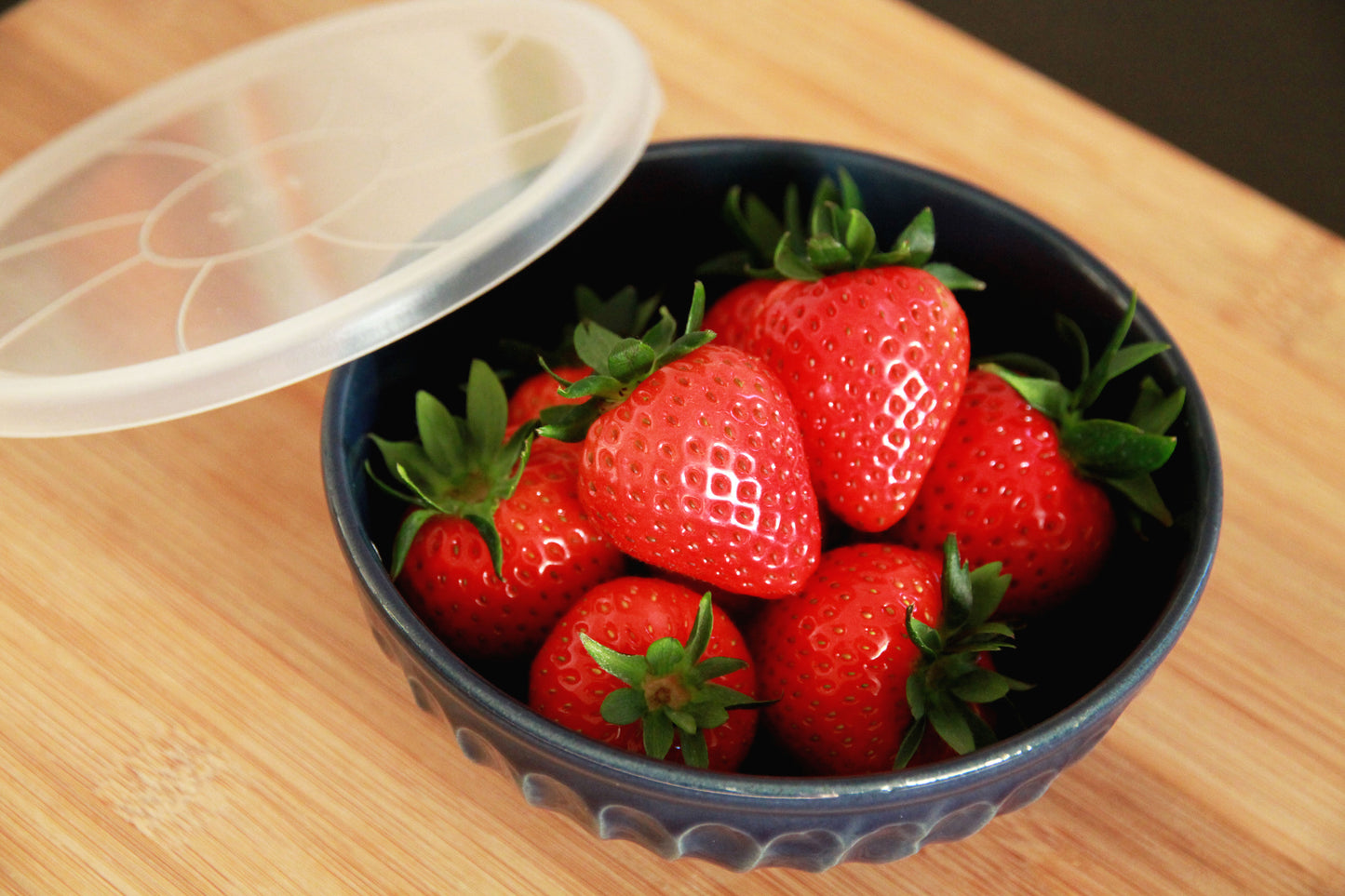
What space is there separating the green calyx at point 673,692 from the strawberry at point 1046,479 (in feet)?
0.52

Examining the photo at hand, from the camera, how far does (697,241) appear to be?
0.68 m

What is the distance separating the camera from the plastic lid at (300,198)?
512 millimetres

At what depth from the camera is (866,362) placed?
546 millimetres

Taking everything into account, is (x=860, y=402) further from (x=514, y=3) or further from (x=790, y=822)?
(x=514, y=3)

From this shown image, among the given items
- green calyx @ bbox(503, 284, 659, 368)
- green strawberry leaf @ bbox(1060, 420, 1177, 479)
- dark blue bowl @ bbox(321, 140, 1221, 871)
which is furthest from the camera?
green calyx @ bbox(503, 284, 659, 368)

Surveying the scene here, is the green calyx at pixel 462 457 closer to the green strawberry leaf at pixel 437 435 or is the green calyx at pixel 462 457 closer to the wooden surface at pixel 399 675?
the green strawberry leaf at pixel 437 435

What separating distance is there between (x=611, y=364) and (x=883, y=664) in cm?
17

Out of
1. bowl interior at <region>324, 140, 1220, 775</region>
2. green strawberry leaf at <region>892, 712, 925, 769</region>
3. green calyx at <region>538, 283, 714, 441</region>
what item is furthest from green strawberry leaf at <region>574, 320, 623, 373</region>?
green strawberry leaf at <region>892, 712, 925, 769</region>

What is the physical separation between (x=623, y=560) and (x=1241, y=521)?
0.38 metres

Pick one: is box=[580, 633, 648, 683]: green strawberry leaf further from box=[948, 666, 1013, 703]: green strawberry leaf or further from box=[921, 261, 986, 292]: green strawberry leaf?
box=[921, 261, 986, 292]: green strawberry leaf

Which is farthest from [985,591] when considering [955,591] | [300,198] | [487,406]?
[300,198]

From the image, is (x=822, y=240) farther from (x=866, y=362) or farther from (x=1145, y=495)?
(x=1145, y=495)

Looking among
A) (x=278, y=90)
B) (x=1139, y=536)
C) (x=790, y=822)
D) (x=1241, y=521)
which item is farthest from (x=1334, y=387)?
(x=278, y=90)

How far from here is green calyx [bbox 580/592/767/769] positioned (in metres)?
0.47
